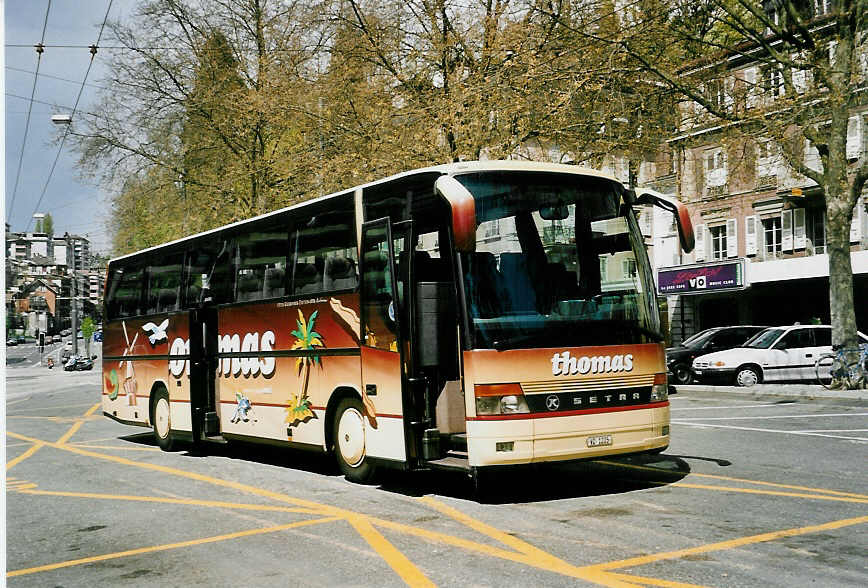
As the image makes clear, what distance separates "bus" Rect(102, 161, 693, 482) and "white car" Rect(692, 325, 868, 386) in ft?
54.9

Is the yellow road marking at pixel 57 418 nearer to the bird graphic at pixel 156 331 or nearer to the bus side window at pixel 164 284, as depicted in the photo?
the bird graphic at pixel 156 331

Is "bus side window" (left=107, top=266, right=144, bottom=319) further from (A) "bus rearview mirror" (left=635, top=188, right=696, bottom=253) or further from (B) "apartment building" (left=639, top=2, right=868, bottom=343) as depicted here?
(B) "apartment building" (left=639, top=2, right=868, bottom=343)

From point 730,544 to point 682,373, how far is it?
21790 millimetres

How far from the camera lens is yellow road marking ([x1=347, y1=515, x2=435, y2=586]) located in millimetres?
6309

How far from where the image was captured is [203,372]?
15047mm

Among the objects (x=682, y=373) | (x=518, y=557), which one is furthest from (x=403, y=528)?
(x=682, y=373)

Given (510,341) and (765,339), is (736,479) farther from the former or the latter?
(765,339)

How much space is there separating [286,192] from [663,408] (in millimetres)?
21652

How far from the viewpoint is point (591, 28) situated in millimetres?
24297

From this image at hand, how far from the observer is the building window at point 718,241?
146 ft

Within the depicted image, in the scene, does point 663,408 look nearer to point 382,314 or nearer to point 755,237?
point 382,314

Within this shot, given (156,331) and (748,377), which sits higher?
(156,331)

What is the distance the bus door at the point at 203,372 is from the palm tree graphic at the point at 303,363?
272 cm

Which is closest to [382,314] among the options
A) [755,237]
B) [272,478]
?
[272,478]
